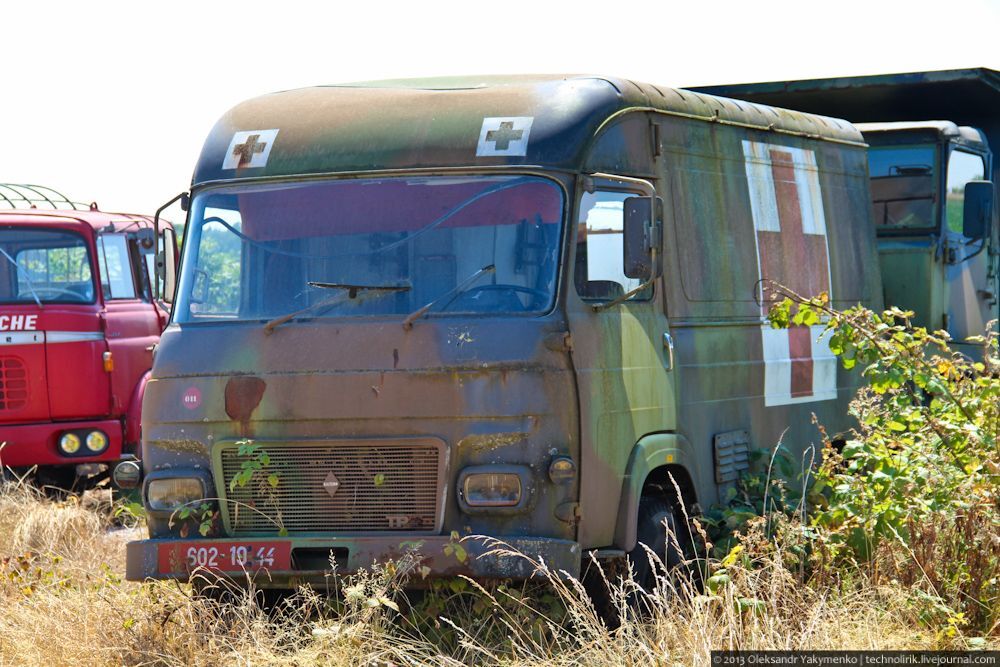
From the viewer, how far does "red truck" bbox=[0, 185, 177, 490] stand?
12.1 metres

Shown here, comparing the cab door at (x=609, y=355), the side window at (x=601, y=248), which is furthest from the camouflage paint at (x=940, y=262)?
→ the side window at (x=601, y=248)

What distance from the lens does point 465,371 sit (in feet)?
22.5

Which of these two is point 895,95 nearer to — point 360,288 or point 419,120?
point 419,120

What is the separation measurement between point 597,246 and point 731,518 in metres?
1.61

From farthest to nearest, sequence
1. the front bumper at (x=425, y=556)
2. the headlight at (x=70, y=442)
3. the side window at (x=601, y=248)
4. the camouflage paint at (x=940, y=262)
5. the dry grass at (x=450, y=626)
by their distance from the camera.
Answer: the headlight at (x=70, y=442) < the camouflage paint at (x=940, y=262) < the side window at (x=601, y=248) < the front bumper at (x=425, y=556) < the dry grass at (x=450, y=626)

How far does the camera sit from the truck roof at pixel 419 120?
7164mm

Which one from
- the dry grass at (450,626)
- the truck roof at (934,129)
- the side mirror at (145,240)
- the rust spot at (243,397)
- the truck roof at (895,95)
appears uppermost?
the truck roof at (895,95)

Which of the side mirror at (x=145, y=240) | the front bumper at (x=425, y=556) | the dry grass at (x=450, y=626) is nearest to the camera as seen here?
the dry grass at (x=450, y=626)

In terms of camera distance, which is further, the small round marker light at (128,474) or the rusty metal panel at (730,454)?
the rusty metal panel at (730,454)

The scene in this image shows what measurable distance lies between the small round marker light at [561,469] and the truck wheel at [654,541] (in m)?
0.66

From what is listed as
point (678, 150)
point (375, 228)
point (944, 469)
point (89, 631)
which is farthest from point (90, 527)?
point (944, 469)

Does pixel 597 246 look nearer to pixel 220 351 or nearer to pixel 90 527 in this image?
pixel 220 351

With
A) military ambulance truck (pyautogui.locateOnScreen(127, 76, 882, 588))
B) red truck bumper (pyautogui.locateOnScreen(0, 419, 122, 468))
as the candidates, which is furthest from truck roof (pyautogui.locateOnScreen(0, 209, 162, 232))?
military ambulance truck (pyautogui.locateOnScreen(127, 76, 882, 588))

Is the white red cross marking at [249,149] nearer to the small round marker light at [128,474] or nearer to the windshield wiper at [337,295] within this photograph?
the windshield wiper at [337,295]
